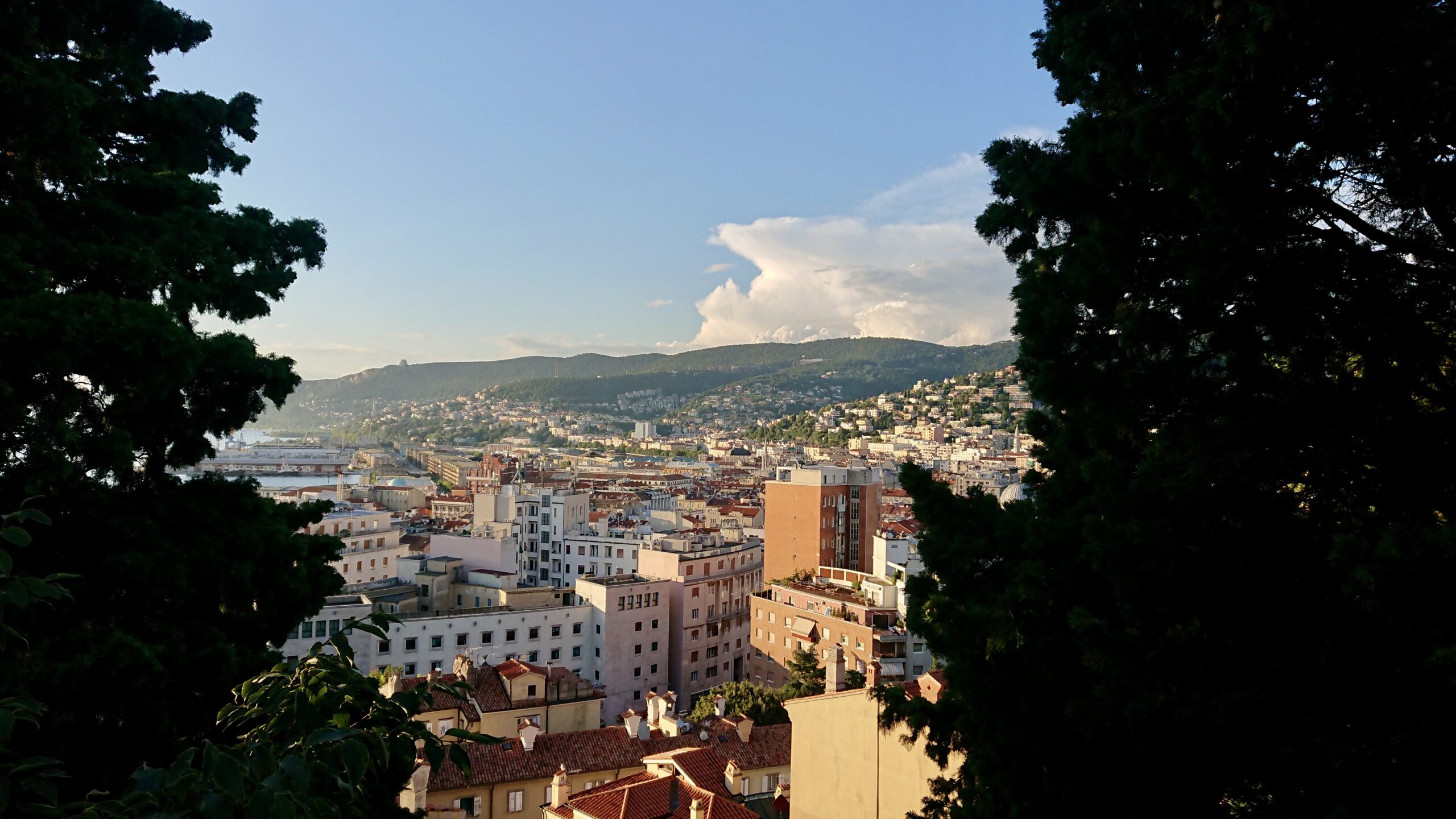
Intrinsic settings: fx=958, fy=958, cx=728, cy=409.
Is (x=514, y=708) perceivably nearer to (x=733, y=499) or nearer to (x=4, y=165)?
(x=4, y=165)

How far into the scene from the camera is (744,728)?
19.1 meters

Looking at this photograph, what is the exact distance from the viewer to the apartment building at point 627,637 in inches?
1300

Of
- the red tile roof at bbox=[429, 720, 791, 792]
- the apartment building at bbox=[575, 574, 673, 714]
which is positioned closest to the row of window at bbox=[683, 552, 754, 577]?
the apartment building at bbox=[575, 574, 673, 714]

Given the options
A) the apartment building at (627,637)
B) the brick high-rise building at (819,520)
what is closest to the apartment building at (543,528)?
the brick high-rise building at (819,520)

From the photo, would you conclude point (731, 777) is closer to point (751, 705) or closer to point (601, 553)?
point (751, 705)

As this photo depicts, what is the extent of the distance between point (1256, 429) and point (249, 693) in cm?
433

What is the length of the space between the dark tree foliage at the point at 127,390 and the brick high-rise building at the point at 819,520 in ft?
133

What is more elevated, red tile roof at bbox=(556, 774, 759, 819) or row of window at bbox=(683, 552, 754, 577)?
red tile roof at bbox=(556, 774, 759, 819)

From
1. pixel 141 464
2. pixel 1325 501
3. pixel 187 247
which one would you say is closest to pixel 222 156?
pixel 187 247

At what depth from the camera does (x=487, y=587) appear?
37.5 metres

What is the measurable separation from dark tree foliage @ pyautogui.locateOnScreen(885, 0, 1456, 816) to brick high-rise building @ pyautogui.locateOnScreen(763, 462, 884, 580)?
138 ft

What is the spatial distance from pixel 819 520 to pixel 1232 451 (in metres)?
43.4

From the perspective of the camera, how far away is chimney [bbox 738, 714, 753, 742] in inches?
746

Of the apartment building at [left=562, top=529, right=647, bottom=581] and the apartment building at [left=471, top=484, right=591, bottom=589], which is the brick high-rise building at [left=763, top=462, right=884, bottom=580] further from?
the apartment building at [left=471, top=484, right=591, bottom=589]
